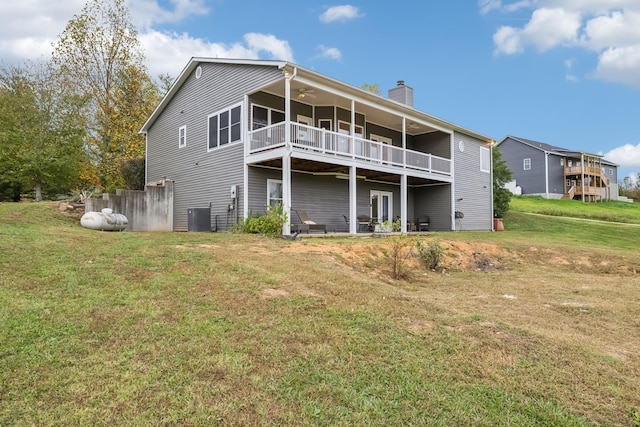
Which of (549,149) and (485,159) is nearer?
(485,159)

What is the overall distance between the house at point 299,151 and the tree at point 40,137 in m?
3.44

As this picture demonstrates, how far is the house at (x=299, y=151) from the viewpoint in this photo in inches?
527

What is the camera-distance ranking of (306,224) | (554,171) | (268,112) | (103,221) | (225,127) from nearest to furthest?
(103,221) < (306,224) < (268,112) < (225,127) < (554,171)

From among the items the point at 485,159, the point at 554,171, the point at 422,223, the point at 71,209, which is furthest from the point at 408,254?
the point at 554,171

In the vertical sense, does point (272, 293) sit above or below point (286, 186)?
below

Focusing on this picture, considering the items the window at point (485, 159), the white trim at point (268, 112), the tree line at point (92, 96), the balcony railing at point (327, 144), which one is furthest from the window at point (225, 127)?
the window at point (485, 159)

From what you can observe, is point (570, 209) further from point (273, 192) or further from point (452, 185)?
point (273, 192)

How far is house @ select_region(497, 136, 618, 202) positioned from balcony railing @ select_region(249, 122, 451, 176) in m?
30.0

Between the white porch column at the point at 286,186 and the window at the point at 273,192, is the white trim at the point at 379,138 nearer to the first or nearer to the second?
the window at the point at 273,192

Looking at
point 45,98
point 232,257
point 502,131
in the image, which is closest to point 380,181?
point 232,257

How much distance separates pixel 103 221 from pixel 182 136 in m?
5.59

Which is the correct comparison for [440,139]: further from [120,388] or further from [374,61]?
[120,388]

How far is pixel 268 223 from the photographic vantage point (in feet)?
39.0

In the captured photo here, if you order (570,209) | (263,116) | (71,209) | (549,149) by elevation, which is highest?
(549,149)
